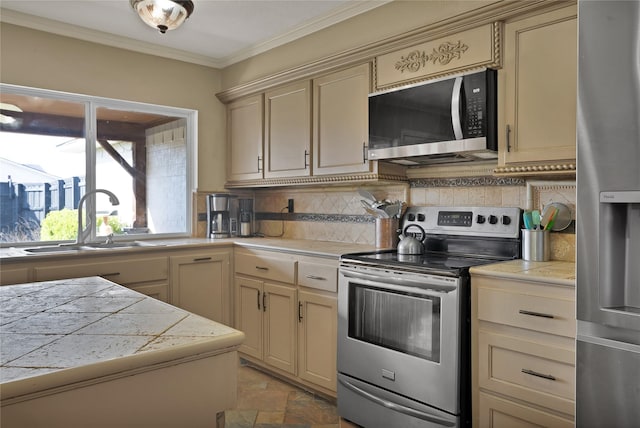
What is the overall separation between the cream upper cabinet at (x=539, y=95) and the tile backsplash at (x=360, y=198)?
0.89 feet

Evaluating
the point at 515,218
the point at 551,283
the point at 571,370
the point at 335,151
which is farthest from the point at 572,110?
the point at 335,151

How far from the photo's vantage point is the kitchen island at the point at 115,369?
83cm

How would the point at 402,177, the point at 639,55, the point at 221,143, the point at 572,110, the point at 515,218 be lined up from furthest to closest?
1. the point at 221,143
2. the point at 402,177
3. the point at 515,218
4. the point at 572,110
5. the point at 639,55

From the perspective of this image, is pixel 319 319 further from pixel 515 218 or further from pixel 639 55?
pixel 639 55

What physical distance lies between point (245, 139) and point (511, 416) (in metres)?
2.83

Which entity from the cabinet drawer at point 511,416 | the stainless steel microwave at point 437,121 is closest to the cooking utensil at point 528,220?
the stainless steel microwave at point 437,121

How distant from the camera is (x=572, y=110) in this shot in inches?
80.7

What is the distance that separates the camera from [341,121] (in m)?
3.05

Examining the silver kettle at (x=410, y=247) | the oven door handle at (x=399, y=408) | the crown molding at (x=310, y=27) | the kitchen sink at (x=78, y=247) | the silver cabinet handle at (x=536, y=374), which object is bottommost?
the oven door handle at (x=399, y=408)

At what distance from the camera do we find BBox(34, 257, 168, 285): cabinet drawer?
2.79 metres

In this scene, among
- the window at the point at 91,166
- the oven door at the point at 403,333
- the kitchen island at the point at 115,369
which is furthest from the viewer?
the window at the point at 91,166

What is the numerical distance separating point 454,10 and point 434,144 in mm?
714

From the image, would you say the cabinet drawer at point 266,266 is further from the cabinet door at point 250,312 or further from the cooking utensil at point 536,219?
the cooking utensil at point 536,219

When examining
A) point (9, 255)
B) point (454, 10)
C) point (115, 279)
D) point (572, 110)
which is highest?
point (454, 10)
